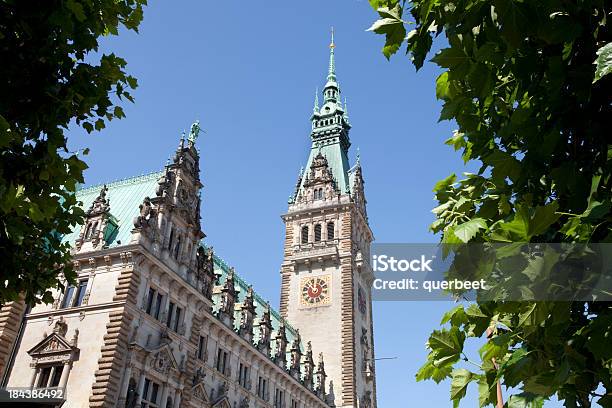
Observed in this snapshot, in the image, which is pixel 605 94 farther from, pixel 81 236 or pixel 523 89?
pixel 81 236

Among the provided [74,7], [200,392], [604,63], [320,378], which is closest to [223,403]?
[200,392]

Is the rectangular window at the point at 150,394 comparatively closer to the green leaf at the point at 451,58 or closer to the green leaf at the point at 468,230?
the green leaf at the point at 468,230

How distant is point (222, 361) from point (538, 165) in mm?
39201

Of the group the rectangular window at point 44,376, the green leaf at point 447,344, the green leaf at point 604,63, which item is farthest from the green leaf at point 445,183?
the rectangular window at point 44,376

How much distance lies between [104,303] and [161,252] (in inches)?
195

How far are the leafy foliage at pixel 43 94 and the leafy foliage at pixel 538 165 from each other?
6.79 m

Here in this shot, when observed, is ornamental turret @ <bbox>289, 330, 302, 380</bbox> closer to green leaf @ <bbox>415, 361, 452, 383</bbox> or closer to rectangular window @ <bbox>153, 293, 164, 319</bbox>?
rectangular window @ <bbox>153, 293, 164, 319</bbox>

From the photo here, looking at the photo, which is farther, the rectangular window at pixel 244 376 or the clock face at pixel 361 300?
the clock face at pixel 361 300

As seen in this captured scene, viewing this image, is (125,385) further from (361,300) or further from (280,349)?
(361,300)

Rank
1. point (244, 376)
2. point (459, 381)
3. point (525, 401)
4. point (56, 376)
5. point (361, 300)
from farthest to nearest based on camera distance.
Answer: point (361, 300)
point (244, 376)
point (56, 376)
point (459, 381)
point (525, 401)

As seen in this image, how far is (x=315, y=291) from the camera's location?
64.3 meters

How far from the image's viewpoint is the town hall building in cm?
2994

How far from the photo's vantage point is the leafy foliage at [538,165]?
417cm

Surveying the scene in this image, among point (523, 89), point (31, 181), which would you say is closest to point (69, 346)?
point (31, 181)
